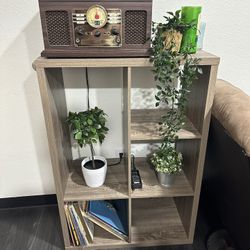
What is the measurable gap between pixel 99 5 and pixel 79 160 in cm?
97

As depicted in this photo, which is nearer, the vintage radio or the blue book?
the vintage radio

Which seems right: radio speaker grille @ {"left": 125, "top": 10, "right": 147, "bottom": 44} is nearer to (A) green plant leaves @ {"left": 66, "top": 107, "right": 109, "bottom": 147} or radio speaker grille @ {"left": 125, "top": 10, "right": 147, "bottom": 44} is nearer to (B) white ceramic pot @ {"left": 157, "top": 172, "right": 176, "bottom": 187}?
(A) green plant leaves @ {"left": 66, "top": 107, "right": 109, "bottom": 147}

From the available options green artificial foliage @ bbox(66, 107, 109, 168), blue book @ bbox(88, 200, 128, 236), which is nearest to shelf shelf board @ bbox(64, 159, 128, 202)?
blue book @ bbox(88, 200, 128, 236)

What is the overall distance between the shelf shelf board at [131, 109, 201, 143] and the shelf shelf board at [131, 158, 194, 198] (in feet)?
0.87

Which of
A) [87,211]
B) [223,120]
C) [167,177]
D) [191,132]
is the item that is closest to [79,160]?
[87,211]

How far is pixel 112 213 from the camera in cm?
138

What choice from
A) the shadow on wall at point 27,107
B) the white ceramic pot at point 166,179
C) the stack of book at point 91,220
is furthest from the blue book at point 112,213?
the shadow on wall at point 27,107

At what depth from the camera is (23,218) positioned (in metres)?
1.58

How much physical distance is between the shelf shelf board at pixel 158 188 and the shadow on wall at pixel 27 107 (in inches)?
26.1

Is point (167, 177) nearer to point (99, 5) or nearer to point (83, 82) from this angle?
point (83, 82)

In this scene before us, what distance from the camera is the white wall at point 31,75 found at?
119cm

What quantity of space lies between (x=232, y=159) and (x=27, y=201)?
1389 mm

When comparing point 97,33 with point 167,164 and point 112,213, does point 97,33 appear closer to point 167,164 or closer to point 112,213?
point 167,164

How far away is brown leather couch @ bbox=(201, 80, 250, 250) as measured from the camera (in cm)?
91
